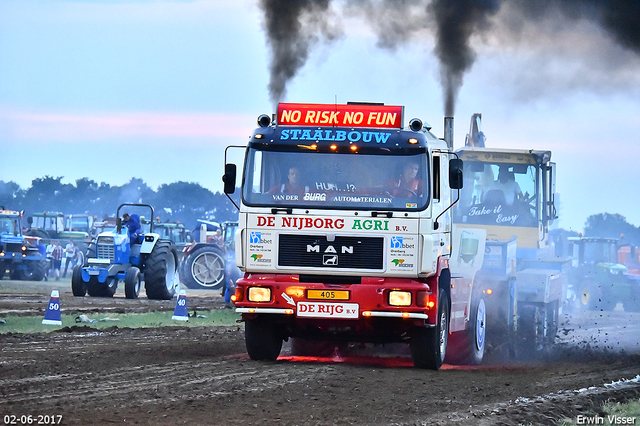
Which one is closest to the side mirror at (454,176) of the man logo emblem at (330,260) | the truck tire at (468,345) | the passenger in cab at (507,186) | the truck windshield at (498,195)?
the man logo emblem at (330,260)

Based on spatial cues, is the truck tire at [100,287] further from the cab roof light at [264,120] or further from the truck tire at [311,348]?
the cab roof light at [264,120]

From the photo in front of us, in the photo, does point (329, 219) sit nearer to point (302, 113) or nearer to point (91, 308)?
point (302, 113)

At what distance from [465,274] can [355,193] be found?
3605 mm

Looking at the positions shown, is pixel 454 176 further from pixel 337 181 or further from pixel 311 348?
pixel 311 348

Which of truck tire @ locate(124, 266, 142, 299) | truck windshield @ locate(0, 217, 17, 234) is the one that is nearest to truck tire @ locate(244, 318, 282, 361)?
truck tire @ locate(124, 266, 142, 299)

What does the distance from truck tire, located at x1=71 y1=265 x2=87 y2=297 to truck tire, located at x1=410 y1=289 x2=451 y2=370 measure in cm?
1573

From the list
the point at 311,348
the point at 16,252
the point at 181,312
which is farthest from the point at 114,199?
the point at 311,348

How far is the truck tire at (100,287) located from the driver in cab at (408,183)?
16.2m

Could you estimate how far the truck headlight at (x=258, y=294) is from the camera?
42.8ft

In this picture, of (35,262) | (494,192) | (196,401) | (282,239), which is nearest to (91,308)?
(494,192)

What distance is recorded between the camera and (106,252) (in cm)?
2756

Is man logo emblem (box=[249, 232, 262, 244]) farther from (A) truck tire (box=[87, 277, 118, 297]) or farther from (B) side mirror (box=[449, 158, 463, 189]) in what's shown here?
(A) truck tire (box=[87, 277, 118, 297])

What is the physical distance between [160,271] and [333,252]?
1485 centimetres

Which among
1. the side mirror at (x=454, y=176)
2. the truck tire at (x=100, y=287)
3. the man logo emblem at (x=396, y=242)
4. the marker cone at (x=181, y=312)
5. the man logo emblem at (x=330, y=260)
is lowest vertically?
the marker cone at (x=181, y=312)
